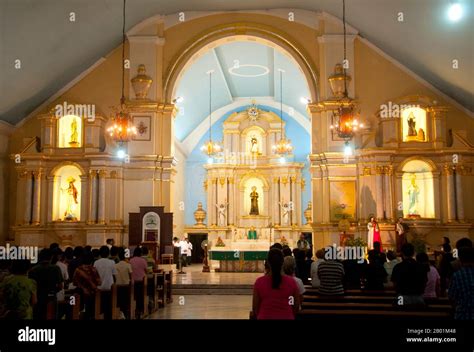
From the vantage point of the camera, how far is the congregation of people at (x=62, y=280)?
5.82 meters

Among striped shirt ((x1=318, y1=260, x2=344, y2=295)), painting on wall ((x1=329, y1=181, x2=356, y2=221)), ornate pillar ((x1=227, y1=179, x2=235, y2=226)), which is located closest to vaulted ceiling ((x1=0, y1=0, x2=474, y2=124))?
painting on wall ((x1=329, y1=181, x2=356, y2=221))

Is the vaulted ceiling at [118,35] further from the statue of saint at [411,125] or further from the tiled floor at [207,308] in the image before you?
the tiled floor at [207,308]

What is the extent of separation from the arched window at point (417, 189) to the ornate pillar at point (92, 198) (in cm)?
902

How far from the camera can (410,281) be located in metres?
6.09

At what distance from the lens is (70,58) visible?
1681 cm

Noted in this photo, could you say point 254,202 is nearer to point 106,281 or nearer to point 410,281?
point 106,281

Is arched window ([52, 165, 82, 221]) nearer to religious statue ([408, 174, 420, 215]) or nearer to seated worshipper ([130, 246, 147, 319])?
seated worshipper ([130, 246, 147, 319])

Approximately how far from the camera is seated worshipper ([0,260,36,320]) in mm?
5777

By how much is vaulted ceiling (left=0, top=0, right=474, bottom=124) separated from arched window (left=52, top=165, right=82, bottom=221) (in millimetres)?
2305

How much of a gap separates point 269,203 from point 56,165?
36.5 feet

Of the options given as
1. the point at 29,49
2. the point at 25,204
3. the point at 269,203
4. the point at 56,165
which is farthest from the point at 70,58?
the point at 269,203

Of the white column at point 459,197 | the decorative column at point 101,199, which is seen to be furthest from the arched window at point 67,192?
the white column at point 459,197

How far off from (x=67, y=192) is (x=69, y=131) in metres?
1.92

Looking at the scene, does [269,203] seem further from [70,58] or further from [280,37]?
[70,58]
